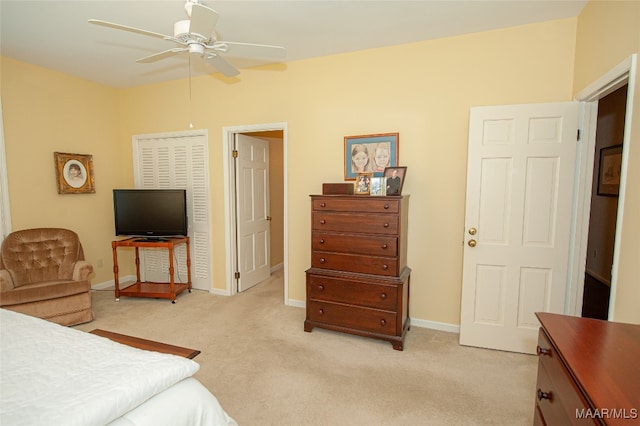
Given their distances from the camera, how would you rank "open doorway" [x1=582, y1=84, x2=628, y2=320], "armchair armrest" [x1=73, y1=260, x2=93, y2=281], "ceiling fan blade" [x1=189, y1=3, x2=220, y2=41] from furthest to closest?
"open doorway" [x1=582, y1=84, x2=628, y2=320] → "armchair armrest" [x1=73, y1=260, x2=93, y2=281] → "ceiling fan blade" [x1=189, y1=3, x2=220, y2=41]

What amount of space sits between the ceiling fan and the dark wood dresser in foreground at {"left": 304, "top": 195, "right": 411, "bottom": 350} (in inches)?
52.5

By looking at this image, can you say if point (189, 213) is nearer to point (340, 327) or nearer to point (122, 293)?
point (122, 293)

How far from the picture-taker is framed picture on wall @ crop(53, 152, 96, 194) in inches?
151

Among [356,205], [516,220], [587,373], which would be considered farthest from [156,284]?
[587,373]

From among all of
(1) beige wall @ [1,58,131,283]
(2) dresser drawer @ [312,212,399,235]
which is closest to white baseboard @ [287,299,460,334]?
(2) dresser drawer @ [312,212,399,235]

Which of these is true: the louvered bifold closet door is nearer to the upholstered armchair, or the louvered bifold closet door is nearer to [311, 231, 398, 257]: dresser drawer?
the upholstered armchair

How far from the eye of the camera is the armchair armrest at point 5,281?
296 cm

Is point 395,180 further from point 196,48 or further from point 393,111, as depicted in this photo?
point 196,48

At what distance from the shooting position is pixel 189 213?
4.29 metres

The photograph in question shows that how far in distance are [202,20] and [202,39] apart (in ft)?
0.88

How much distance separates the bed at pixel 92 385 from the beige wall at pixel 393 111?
2.42 m

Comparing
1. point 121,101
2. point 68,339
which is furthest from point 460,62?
point 121,101

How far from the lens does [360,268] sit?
2.88 meters

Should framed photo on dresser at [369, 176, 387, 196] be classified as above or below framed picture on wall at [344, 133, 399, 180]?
below
